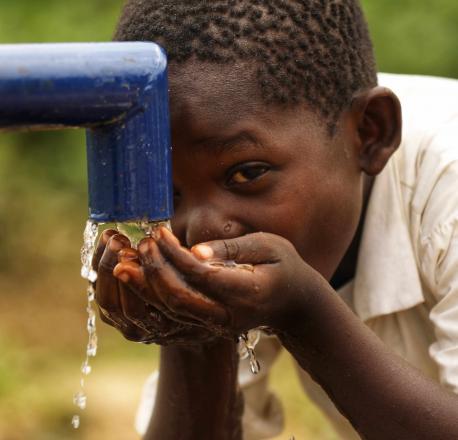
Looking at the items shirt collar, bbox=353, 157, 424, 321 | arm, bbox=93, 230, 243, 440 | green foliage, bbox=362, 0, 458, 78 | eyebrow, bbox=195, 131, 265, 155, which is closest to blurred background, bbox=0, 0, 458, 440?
green foliage, bbox=362, 0, 458, 78

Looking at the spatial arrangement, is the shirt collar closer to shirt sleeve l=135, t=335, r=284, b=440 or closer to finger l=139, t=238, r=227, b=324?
shirt sleeve l=135, t=335, r=284, b=440

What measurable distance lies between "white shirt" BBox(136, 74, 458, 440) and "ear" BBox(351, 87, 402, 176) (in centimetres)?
10

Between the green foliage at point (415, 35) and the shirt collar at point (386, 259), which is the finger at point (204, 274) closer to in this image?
the shirt collar at point (386, 259)

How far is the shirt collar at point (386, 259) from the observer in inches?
90.0

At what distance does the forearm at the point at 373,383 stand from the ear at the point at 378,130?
525 mm

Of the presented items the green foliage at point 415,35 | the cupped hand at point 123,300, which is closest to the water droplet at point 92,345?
the cupped hand at point 123,300

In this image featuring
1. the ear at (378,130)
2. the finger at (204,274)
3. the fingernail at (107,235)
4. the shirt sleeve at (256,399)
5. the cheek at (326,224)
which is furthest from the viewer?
the shirt sleeve at (256,399)

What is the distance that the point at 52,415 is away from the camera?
380 centimetres

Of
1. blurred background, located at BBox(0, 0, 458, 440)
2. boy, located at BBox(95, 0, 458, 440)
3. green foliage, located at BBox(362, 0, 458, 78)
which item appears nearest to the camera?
boy, located at BBox(95, 0, 458, 440)

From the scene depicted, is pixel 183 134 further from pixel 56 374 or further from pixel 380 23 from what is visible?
pixel 380 23

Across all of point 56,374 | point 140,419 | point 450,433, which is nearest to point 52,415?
point 56,374

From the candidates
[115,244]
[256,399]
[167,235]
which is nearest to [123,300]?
[115,244]

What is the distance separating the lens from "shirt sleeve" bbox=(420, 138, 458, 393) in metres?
2.07

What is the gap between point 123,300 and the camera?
1671 mm
